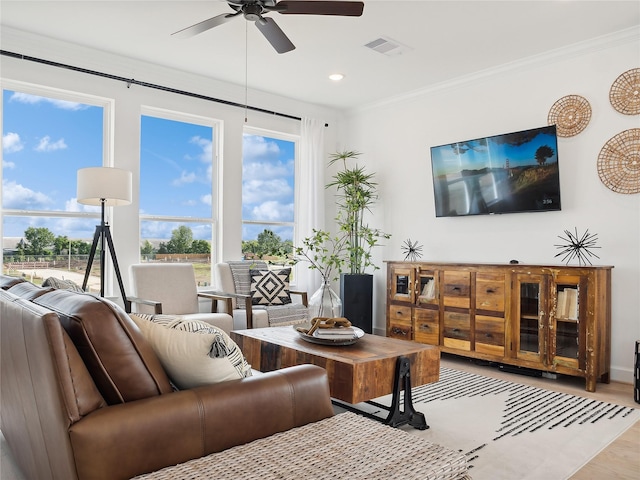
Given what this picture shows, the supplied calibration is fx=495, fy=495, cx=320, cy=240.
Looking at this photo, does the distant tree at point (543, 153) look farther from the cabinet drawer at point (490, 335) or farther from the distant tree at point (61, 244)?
the distant tree at point (61, 244)

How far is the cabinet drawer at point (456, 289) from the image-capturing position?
4.24 metres

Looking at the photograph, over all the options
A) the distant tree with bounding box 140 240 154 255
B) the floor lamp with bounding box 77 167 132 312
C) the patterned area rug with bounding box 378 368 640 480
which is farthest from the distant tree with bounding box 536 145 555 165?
the distant tree with bounding box 140 240 154 255

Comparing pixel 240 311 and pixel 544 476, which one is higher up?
pixel 240 311

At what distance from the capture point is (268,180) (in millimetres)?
5711

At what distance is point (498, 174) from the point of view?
177 inches

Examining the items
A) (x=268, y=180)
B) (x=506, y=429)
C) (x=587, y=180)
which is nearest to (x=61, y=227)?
(x=268, y=180)

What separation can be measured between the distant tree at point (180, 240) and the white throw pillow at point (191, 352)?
137 inches

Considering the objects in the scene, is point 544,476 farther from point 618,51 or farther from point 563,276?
point 618,51

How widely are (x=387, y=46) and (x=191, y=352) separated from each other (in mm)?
3395

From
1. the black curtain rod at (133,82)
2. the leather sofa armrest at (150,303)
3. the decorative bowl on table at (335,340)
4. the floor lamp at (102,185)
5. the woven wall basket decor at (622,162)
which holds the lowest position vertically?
the decorative bowl on table at (335,340)

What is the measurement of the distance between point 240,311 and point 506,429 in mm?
2462

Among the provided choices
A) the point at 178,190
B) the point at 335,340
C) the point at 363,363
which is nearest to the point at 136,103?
the point at 178,190

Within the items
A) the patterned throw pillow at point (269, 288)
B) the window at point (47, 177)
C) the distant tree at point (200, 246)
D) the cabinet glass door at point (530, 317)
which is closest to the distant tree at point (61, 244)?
the window at point (47, 177)

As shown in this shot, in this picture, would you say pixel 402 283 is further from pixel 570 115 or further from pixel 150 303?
pixel 150 303
